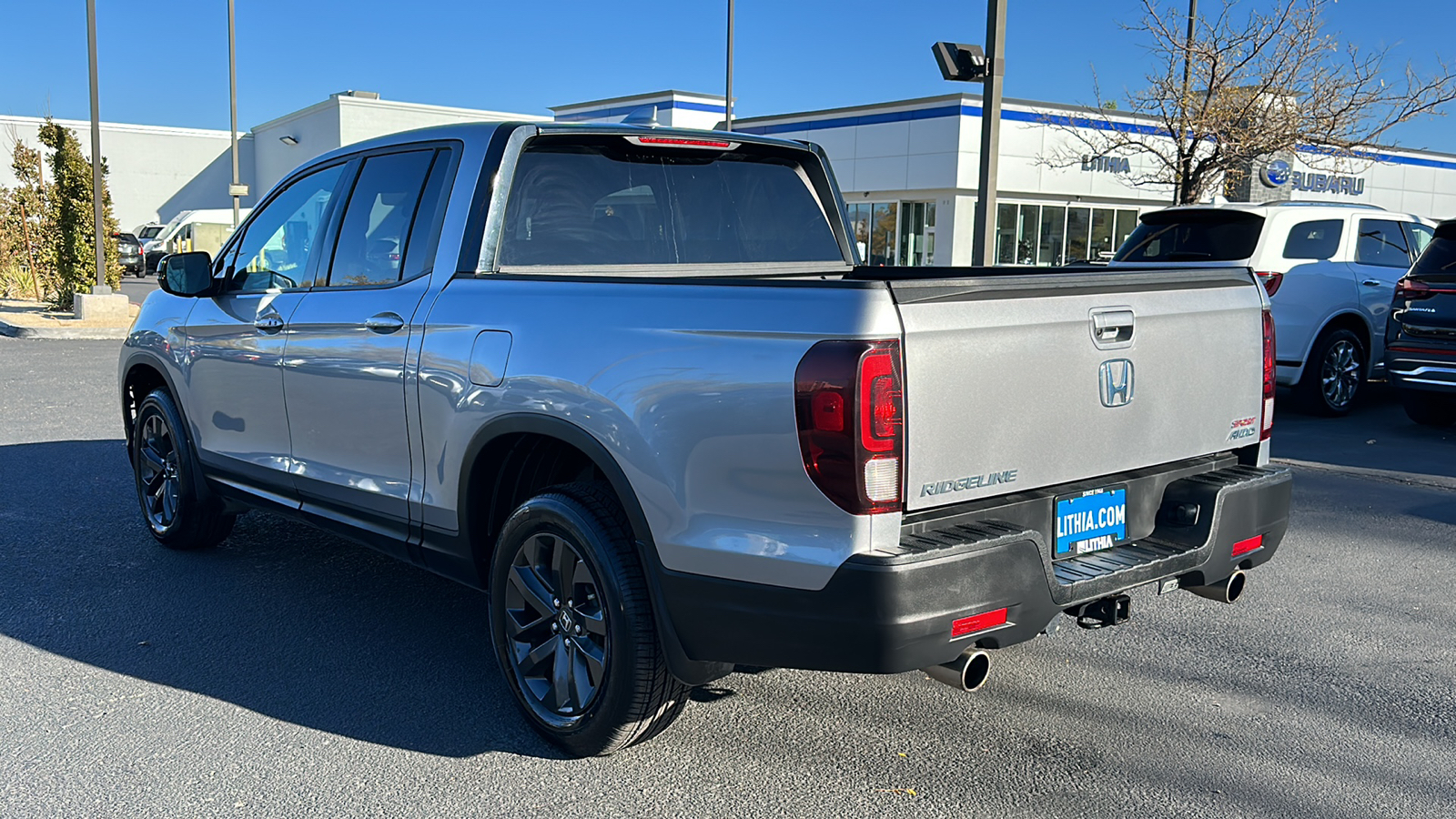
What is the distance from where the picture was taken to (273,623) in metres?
4.74

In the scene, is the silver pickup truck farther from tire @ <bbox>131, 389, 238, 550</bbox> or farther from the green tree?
the green tree

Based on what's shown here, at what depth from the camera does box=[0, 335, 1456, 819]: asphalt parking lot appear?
3.29 metres

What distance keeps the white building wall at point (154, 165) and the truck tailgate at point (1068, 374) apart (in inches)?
2171

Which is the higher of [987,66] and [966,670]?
[987,66]

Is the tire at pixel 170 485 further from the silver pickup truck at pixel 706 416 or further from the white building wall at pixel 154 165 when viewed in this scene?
the white building wall at pixel 154 165

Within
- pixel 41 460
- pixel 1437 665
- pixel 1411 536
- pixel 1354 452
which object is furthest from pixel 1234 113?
pixel 41 460

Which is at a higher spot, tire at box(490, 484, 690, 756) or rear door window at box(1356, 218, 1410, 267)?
rear door window at box(1356, 218, 1410, 267)

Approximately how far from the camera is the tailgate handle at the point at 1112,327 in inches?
130

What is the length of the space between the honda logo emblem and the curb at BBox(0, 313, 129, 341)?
1769 cm

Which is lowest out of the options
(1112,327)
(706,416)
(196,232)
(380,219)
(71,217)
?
(706,416)

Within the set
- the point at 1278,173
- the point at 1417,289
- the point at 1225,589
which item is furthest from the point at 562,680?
the point at 1278,173

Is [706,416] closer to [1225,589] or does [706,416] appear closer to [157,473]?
[1225,589]

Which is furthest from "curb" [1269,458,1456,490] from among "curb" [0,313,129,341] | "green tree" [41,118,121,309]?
"green tree" [41,118,121,309]

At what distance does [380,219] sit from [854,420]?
243 centimetres
